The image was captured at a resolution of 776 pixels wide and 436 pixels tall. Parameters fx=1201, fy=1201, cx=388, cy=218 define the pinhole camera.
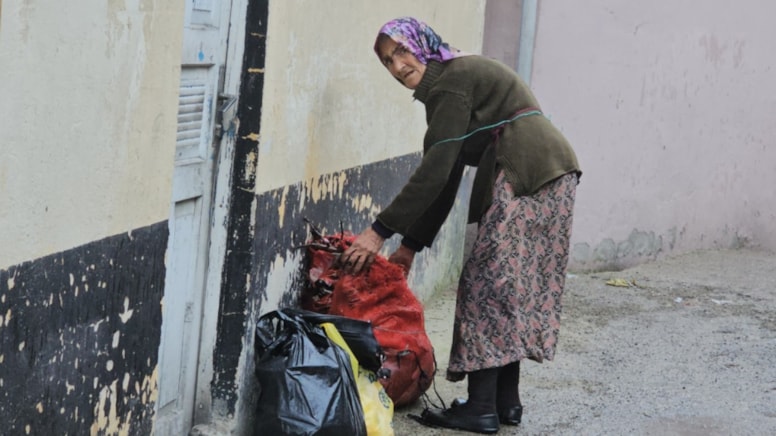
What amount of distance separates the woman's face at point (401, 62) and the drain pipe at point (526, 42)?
3.63 meters

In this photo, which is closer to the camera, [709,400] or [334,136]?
[334,136]

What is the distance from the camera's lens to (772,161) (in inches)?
393

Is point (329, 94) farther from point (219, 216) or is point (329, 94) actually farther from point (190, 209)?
point (190, 209)

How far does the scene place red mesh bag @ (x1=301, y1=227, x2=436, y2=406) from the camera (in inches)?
187

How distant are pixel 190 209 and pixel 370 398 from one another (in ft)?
3.11

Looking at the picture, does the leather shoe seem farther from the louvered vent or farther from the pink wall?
the pink wall

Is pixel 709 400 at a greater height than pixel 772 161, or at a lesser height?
lesser

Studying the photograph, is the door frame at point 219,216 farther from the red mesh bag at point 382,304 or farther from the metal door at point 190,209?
the red mesh bag at point 382,304

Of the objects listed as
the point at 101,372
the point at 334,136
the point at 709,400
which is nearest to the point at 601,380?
the point at 709,400

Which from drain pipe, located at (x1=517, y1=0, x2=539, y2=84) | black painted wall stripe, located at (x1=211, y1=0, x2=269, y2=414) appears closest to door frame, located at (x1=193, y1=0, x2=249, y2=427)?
black painted wall stripe, located at (x1=211, y1=0, x2=269, y2=414)

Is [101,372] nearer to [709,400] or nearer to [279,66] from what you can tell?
[279,66]

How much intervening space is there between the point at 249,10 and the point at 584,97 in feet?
14.9

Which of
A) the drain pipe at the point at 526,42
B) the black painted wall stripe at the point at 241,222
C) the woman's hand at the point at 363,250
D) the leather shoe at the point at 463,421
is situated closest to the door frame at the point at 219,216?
the black painted wall stripe at the point at 241,222

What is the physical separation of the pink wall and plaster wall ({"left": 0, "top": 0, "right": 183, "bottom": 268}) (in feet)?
16.8
